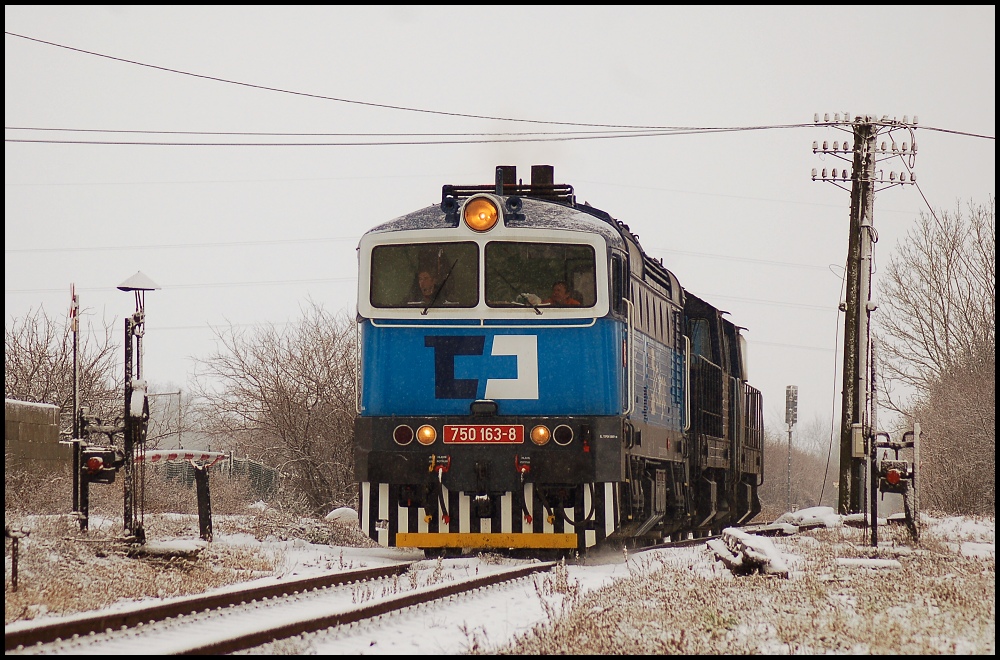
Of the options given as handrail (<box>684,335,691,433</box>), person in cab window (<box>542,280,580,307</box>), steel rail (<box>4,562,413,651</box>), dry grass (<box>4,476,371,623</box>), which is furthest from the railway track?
handrail (<box>684,335,691,433</box>)

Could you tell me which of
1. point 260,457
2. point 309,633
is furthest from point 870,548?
point 260,457

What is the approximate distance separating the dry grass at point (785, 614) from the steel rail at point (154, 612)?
2182mm

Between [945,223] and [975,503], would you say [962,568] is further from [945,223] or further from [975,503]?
[945,223]

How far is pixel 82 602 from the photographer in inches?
323

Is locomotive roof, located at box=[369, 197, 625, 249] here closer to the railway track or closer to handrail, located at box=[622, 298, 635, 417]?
handrail, located at box=[622, 298, 635, 417]

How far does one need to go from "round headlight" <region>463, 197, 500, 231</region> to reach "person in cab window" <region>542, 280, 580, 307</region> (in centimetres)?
90

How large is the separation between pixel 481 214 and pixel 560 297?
1144 mm

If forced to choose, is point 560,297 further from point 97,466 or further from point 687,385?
point 97,466

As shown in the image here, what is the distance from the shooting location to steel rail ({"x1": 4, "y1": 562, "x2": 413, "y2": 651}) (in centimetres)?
643

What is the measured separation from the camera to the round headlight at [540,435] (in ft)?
37.0

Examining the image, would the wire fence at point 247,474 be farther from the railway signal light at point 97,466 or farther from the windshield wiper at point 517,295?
the windshield wiper at point 517,295

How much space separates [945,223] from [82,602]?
32387 mm

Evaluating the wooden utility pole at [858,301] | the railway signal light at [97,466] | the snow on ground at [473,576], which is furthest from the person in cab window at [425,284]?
the wooden utility pole at [858,301]

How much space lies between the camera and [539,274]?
11.6 meters
